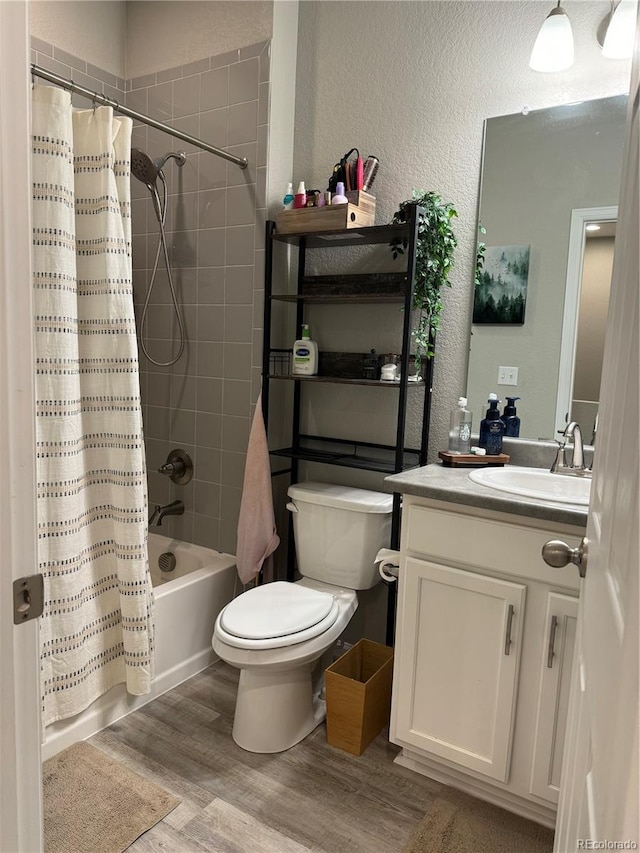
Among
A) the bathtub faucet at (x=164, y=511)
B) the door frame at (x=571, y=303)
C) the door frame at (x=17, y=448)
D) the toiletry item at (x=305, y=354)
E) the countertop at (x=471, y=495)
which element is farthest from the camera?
the bathtub faucet at (x=164, y=511)

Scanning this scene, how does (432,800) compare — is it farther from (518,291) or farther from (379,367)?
(518,291)

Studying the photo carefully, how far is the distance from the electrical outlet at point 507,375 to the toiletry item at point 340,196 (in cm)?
81

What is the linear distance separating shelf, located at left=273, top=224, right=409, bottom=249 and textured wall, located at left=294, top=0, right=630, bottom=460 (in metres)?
0.14

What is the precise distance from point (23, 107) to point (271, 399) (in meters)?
1.89

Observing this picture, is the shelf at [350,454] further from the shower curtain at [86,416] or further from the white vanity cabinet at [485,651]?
the shower curtain at [86,416]

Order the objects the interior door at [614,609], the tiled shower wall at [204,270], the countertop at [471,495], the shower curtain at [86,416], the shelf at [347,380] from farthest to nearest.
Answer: the tiled shower wall at [204,270]
the shelf at [347,380]
the shower curtain at [86,416]
the countertop at [471,495]
the interior door at [614,609]

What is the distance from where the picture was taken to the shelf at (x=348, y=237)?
2139 millimetres

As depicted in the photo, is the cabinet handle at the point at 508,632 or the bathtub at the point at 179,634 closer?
the cabinet handle at the point at 508,632

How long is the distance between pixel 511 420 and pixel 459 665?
837mm

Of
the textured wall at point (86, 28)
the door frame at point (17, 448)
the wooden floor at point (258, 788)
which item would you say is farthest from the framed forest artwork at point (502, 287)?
the textured wall at point (86, 28)

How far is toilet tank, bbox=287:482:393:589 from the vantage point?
2.20m

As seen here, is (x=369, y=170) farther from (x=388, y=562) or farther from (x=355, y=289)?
(x=388, y=562)

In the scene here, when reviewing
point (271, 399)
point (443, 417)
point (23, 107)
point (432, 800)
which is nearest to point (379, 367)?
point (443, 417)

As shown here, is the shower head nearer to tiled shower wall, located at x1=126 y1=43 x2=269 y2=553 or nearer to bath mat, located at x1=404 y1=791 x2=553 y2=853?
tiled shower wall, located at x1=126 y1=43 x2=269 y2=553
